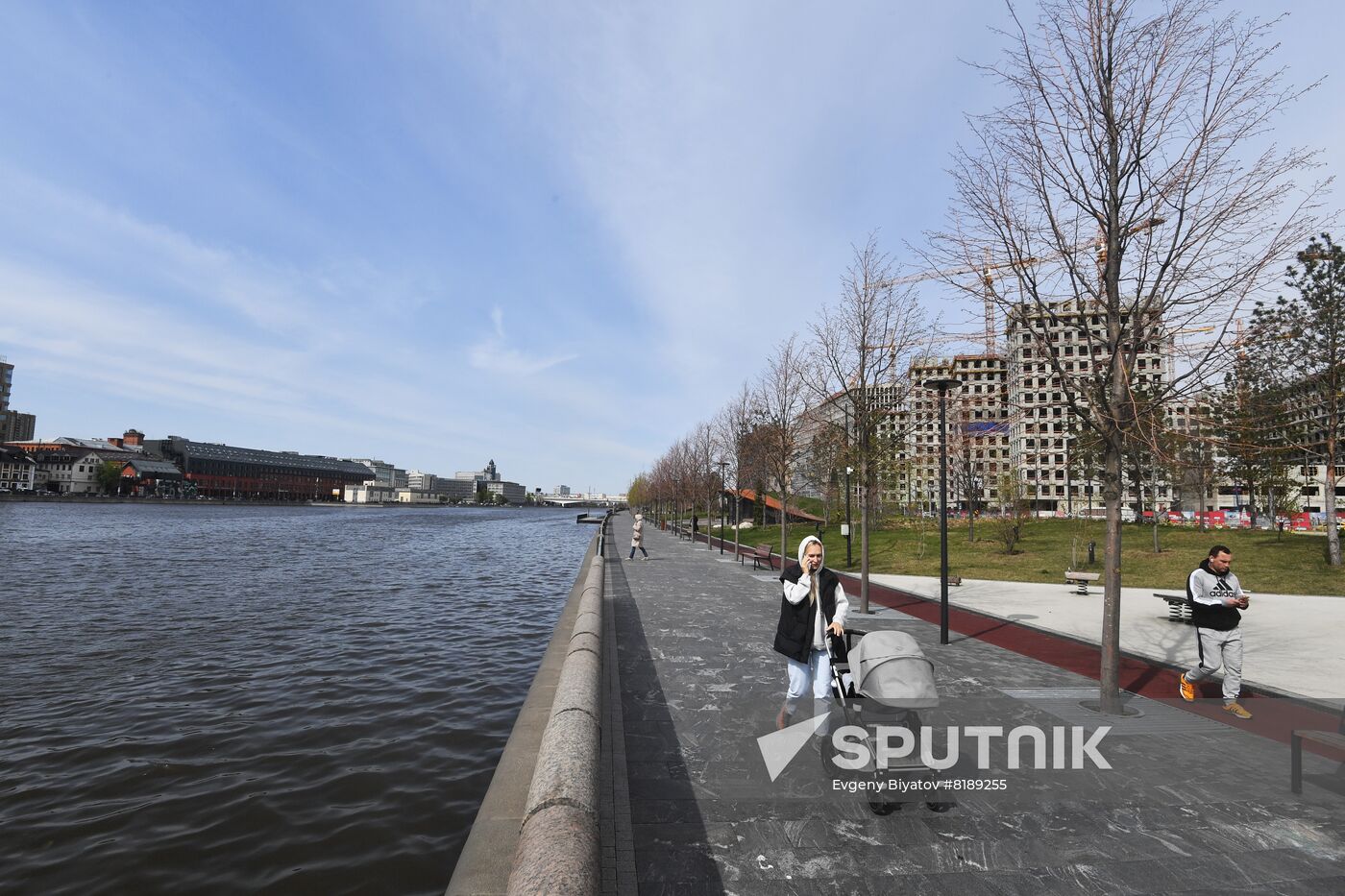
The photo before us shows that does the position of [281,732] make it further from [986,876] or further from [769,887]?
[986,876]

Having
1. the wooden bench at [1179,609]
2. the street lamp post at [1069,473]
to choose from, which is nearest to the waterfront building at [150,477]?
the street lamp post at [1069,473]

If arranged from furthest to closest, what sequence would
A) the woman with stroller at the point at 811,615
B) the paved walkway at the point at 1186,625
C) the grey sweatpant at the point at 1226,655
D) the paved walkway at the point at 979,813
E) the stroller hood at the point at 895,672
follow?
the paved walkway at the point at 1186,625 < the grey sweatpant at the point at 1226,655 < the woman with stroller at the point at 811,615 < the stroller hood at the point at 895,672 < the paved walkway at the point at 979,813

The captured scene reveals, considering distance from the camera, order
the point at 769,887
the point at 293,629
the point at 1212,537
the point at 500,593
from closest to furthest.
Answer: the point at 769,887 → the point at 293,629 → the point at 500,593 → the point at 1212,537

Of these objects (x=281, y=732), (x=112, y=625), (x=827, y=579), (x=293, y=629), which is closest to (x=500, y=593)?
(x=293, y=629)

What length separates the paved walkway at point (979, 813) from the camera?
3.74 m

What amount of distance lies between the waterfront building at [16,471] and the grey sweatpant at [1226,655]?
168 metres

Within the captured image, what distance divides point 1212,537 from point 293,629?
3912 centimetres

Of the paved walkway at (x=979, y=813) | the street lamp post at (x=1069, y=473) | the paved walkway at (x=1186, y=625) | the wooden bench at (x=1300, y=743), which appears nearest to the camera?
the paved walkway at (x=979, y=813)

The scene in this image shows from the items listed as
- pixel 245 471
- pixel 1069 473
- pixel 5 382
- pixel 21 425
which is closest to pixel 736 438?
pixel 1069 473

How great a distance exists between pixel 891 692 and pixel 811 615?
113 cm

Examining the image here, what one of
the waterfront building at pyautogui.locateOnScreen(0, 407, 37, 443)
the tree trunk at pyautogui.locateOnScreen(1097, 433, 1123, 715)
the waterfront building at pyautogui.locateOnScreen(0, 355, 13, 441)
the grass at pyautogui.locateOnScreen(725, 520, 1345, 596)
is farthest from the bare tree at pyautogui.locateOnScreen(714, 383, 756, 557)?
the waterfront building at pyautogui.locateOnScreen(0, 407, 37, 443)

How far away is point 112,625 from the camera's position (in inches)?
547

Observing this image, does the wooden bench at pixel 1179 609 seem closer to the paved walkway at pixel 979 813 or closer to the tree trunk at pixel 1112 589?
the paved walkway at pixel 979 813

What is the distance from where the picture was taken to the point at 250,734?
7.58m
